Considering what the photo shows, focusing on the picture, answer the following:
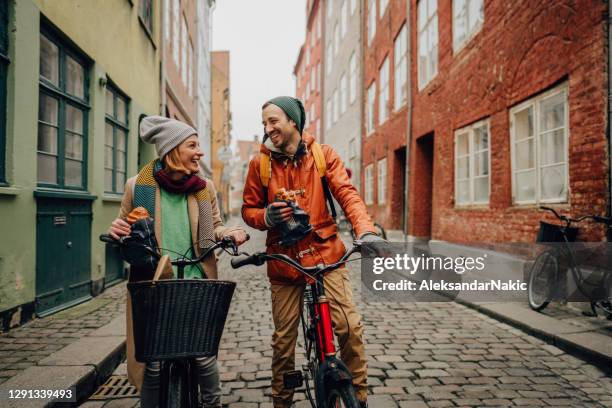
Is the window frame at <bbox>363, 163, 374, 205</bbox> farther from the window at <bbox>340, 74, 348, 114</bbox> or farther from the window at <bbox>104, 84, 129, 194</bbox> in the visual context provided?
the window at <bbox>104, 84, 129, 194</bbox>

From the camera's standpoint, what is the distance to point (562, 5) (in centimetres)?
647

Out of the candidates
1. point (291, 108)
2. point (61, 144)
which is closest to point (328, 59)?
point (61, 144)

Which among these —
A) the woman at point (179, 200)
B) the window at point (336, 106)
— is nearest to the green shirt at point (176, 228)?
the woman at point (179, 200)

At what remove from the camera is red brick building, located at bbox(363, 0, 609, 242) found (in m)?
5.97

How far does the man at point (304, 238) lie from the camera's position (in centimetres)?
265

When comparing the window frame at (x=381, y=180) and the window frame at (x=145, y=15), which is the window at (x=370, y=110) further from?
the window frame at (x=145, y=15)

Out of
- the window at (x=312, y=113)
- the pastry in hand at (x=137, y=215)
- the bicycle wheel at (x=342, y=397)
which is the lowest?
the bicycle wheel at (x=342, y=397)

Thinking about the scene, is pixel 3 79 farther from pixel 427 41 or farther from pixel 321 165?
pixel 427 41

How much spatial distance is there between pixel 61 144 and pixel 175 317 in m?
5.23

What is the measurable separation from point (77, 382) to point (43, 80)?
3898 millimetres

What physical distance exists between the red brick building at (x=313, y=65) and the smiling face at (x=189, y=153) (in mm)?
30113

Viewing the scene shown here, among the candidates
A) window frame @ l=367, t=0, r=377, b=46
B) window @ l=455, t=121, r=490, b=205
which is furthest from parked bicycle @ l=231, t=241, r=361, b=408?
window frame @ l=367, t=0, r=377, b=46

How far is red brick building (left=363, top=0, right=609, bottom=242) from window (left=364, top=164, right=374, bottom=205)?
19.2ft

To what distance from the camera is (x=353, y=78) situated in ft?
76.8
